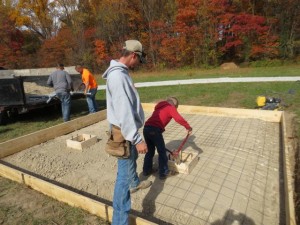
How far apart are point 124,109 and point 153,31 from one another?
21912 millimetres

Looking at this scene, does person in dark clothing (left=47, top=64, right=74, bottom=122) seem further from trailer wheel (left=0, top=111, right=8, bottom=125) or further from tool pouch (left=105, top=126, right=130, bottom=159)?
tool pouch (left=105, top=126, right=130, bottom=159)

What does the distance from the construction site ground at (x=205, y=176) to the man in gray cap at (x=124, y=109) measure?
687 mm

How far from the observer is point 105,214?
9.19 feet

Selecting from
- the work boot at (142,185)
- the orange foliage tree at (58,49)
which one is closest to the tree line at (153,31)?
the orange foliage tree at (58,49)

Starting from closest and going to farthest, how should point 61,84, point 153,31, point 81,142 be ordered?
point 81,142 → point 61,84 → point 153,31

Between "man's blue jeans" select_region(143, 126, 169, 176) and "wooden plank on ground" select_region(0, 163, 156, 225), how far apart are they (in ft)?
3.33

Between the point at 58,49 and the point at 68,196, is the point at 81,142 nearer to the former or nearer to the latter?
the point at 68,196

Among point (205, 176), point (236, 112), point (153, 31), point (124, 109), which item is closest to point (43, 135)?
point (205, 176)

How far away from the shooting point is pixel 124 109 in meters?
2.12

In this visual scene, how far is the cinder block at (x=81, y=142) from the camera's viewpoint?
190 inches

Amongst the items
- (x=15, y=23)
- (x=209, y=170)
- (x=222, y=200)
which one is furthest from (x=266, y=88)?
(x=15, y=23)

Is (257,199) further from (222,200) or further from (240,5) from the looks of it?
(240,5)

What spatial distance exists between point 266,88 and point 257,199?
7.19 metres

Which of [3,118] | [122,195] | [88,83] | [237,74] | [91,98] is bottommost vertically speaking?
[3,118]
